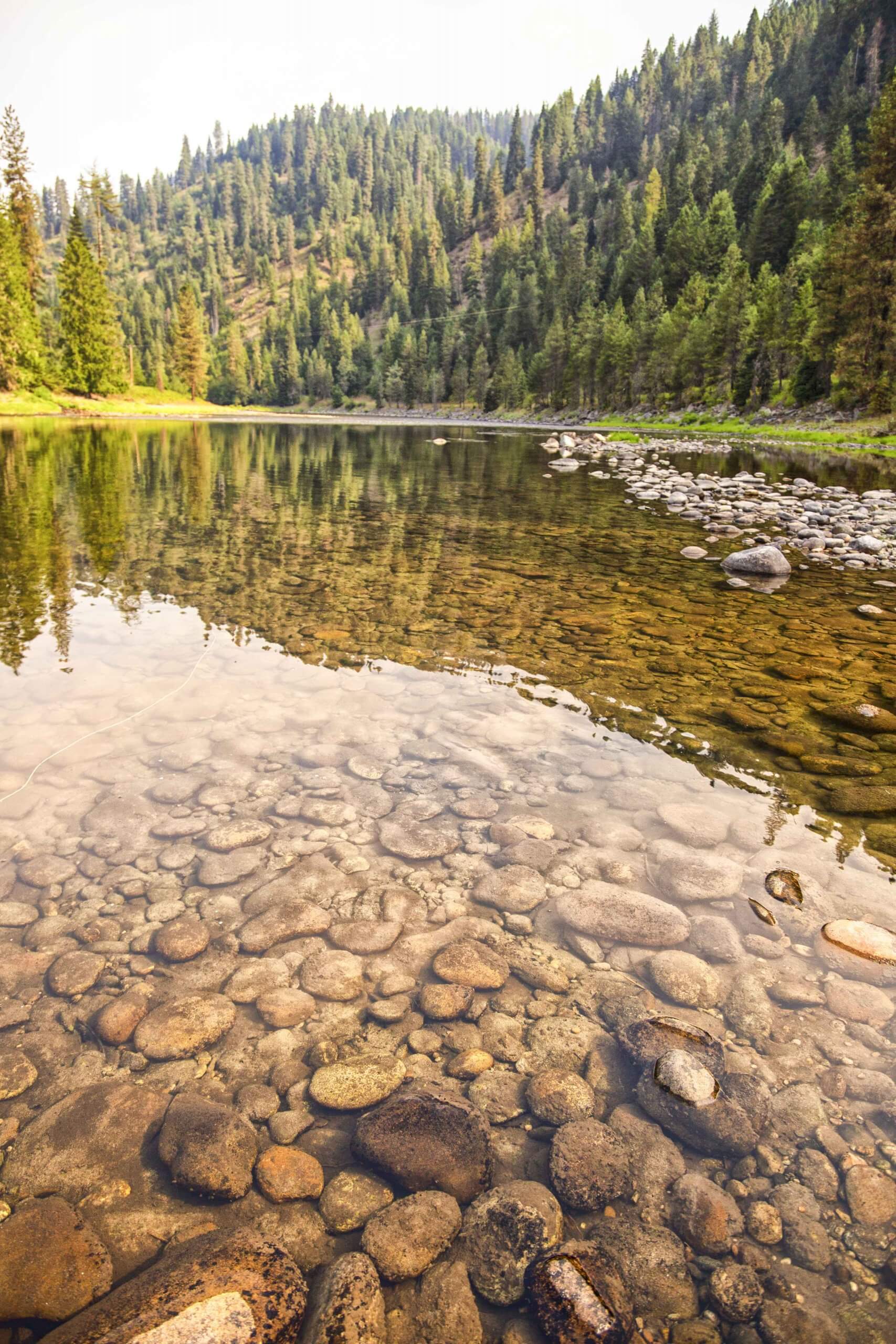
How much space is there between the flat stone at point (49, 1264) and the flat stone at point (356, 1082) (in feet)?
2.89

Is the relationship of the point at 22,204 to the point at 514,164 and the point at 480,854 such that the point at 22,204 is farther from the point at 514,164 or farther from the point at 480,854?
the point at 514,164

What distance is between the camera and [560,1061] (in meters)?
3.06

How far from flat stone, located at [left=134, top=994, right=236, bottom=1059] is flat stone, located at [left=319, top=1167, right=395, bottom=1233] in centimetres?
91

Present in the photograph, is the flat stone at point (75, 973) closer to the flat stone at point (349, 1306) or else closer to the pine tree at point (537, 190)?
the flat stone at point (349, 1306)

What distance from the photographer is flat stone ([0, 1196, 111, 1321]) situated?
2.09 m

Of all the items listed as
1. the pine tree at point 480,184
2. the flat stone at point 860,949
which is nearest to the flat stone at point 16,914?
the flat stone at point 860,949

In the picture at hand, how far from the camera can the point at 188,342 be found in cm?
9662

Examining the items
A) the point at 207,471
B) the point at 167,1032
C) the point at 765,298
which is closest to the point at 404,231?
the point at 765,298

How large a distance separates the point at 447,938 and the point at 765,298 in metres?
72.5

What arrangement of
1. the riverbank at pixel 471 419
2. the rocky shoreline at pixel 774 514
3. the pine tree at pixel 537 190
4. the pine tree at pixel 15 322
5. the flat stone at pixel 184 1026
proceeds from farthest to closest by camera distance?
the pine tree at pixel 537 190
the pine tree at pixel 15 322
the riverbank at pixel 471 419
the rocky shoreline at pixel 774 514
the flat stone at pixel 184 1026

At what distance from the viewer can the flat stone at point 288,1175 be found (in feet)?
8.19

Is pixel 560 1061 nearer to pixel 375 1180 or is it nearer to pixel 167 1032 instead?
pixel 375 1180

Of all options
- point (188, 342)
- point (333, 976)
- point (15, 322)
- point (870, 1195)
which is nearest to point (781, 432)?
point (333, 976)

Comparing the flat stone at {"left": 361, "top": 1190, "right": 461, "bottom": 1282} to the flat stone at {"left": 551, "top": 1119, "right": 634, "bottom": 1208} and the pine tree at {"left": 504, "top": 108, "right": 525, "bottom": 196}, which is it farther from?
the pine tree at {"left": 504, "top": 108, "right": 525, "bottom": 196}
